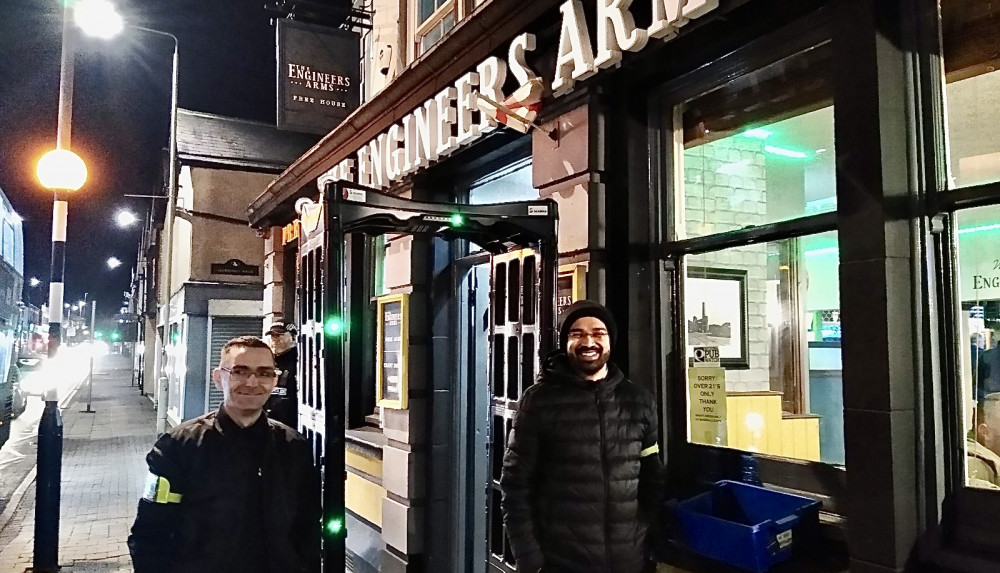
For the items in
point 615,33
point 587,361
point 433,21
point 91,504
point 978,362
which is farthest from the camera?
point 91,504

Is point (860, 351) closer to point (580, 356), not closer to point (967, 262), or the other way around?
point (967, 262)

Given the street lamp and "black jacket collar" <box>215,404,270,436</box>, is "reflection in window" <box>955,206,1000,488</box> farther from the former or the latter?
the street lamp

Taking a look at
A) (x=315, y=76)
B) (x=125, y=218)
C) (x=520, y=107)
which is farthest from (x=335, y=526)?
(x=125, y=218)

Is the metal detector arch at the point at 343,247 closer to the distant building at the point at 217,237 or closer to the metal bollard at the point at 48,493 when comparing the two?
the metal bollard at the point at 48,493

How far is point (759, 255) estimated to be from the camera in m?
5.08

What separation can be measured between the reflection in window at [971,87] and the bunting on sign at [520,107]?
242 cm

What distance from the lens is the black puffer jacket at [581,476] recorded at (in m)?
3.38

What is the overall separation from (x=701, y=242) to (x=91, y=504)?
9022 mm

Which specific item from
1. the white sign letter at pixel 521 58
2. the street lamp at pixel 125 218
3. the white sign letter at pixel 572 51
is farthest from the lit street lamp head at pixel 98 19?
the street lamp at pixel 125 218

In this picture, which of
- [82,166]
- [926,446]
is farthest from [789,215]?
[82,166]

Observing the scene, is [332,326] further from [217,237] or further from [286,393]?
[217,237]

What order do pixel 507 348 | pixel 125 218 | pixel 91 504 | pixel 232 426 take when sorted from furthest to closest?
pixel 125 218 → pixel 91 504 → pixel 507 348 → pixel 232 426

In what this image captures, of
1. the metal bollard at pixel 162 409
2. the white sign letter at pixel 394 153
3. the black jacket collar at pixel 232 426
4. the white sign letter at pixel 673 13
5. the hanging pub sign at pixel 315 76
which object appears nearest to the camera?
the black jacket collar at pixel 232 426

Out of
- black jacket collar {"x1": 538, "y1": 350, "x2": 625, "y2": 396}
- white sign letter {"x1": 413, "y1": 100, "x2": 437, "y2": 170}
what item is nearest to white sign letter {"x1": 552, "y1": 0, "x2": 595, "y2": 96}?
white sign letter {"x1": 413, "y1": 100, "x2": 437, "y2": 170}
